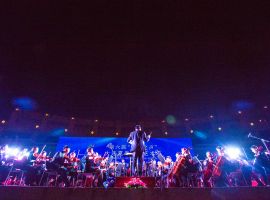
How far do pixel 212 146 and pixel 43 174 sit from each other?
1422cm

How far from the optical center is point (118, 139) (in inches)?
634

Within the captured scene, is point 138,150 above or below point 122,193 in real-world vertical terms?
above

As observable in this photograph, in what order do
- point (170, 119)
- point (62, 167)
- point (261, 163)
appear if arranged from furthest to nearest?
point (170, 119), point (261, 163), point (62, 167)

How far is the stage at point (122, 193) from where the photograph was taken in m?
4.95

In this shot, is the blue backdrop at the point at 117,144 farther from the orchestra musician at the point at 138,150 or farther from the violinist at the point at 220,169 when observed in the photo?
the orchestra musician at the point at 138,150

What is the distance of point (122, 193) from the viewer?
4.99m

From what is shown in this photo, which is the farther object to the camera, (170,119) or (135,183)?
(170,119)

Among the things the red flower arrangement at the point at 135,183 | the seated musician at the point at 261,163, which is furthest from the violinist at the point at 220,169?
the red flower arrangement at the point at 135,183

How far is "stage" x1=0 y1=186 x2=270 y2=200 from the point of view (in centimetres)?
495

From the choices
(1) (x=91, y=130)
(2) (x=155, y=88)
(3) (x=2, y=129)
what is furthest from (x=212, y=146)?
(3) (x=2, y=129)

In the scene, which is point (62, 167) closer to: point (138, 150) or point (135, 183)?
point (135, 183)

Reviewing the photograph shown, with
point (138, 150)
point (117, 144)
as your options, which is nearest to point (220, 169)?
point (138, 150)

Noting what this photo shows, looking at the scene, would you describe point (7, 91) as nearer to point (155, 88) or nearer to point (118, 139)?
point (118, 139)

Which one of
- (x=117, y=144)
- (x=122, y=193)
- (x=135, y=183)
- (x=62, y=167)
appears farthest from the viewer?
(x=117, y=144)
